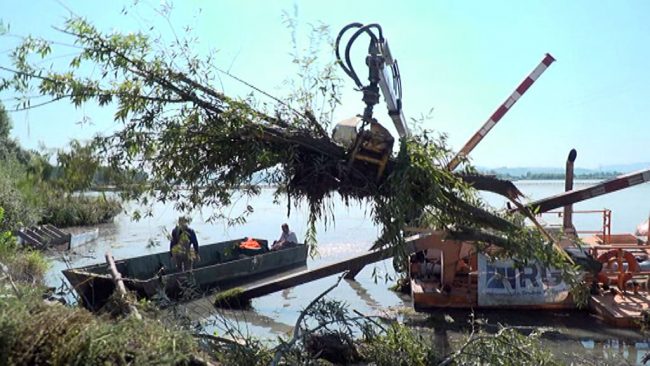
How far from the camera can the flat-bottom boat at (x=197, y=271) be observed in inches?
481

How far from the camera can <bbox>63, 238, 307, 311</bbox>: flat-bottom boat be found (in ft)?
40.1

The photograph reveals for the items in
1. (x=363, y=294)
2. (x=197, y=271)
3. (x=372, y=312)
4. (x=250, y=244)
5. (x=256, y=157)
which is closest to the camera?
(x=256, y=157)

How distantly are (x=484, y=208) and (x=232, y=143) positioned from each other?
2350 mm

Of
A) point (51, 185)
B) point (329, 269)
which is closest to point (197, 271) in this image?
point (329, 269)

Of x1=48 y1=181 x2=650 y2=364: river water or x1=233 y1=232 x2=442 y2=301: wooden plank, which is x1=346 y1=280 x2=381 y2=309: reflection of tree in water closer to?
x1=48 y1=181 x2=650 y2=364: river water

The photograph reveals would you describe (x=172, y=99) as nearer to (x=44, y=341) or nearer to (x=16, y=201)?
(x=44, y=341)

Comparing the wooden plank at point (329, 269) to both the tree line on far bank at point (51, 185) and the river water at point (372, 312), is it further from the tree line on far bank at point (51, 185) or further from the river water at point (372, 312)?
the tree line on far bank at point (51, 185)

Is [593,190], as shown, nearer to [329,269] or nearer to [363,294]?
[329,269]

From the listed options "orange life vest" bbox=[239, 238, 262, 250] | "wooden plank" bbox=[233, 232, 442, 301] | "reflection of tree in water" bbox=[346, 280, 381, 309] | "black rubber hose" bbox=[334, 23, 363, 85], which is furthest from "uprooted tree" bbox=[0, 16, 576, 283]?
"orange life vest" bbox=[239, 238, 262, 250]

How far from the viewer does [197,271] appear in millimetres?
15922

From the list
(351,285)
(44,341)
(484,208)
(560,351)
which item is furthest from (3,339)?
(351,285)

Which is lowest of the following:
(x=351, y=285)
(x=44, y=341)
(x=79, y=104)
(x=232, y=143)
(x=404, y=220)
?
(x=351, y=285)

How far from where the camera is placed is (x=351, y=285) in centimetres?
1877

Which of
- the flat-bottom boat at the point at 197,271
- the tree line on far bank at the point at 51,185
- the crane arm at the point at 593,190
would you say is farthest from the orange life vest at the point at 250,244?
the crane arm at the point at 593,190
